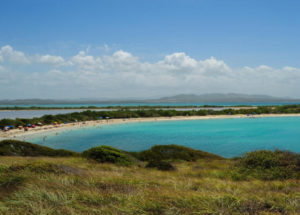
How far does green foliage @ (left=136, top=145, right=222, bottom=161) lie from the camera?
13.4 m

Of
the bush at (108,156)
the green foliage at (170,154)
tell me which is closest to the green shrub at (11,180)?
the bush at (108,156)

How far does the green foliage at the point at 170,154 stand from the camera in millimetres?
13386

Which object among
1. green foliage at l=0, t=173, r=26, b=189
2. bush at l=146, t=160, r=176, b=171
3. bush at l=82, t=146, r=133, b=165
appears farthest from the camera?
bush at l=82, t=146, r=133, b=165

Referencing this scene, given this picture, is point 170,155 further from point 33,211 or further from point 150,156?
point 33,211

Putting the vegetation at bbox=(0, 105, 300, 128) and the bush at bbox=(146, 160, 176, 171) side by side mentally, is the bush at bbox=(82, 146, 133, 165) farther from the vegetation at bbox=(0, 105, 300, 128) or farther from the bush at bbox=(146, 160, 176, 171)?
the vegetation at bbox=(0, 105, 300, 128)

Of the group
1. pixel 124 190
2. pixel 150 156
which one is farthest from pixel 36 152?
pixel 124 190

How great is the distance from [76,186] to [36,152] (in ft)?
40.1

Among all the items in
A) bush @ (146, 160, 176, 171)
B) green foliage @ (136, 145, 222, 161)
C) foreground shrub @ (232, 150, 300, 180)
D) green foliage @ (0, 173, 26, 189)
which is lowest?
green foliage @ (136, 145, 222, 161)

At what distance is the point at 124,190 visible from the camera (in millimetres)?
4012

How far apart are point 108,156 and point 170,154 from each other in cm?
449

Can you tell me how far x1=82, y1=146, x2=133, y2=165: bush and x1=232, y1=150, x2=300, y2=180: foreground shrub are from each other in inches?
202

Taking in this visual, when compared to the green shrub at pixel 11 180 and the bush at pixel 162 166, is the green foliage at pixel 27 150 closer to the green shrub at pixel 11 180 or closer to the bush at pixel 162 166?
the bush at pixel 162 166

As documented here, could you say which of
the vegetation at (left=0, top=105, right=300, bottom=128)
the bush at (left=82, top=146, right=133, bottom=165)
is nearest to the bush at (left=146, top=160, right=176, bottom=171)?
the bush at (left=82, top=146, right=133, bottom=165)

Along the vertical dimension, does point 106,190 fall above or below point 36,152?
above
